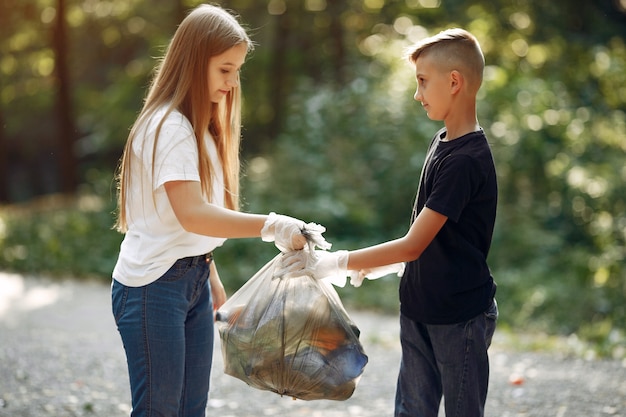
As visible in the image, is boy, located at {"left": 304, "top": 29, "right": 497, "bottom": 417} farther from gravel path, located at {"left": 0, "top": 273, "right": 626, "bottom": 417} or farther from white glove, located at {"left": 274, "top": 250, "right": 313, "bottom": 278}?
gravel path, located at {"left": 0, "top": 273, "right": 626, "bottom": 417}

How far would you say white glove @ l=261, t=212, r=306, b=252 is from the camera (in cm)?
268

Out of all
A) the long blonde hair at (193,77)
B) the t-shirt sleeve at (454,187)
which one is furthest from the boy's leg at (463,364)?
the long blonde hair at (193,77)

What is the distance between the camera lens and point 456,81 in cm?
264

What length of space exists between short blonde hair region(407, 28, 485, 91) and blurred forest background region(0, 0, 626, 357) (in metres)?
4.08

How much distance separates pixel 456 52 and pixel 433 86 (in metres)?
0.13

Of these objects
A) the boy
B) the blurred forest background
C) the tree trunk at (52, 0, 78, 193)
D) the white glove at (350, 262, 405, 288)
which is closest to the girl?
the white glove at (350, 262, 405, 288)

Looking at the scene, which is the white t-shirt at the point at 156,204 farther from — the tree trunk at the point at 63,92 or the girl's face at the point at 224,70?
the tree trunk at the point at 63,92

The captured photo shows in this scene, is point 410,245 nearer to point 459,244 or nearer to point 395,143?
point 459,244

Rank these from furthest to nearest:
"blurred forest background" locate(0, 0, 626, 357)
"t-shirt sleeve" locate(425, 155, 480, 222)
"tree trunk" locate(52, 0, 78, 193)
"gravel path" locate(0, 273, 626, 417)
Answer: "tree trunk" locate(52, 0, 78, 193), "blurred forest background" locate(0, 0, 626, 357), "gravel path" locate(0, 273, 626, 417), "t-shirt sleeve" locate(425, 155, 480, 222)

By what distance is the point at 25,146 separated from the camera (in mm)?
22188

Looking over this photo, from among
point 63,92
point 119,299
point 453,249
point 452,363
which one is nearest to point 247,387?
point 119,299

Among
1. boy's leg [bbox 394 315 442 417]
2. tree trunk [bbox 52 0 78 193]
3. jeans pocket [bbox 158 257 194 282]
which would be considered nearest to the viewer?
jeans pocket [bbox 158 257 194 282]

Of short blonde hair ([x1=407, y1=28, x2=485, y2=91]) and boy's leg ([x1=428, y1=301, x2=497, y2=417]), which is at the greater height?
short blonde hair ([x1=407, y1=28, x2=485, y2=91])

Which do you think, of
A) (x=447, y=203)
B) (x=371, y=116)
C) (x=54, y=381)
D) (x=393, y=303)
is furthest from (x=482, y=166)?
(x=371, y=116)
